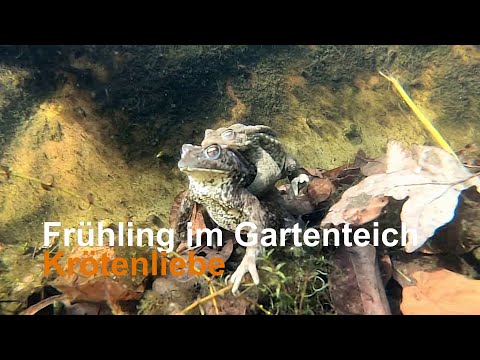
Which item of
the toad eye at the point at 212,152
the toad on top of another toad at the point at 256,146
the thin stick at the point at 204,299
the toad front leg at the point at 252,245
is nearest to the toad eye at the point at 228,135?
the toad on top of another toad at the point at 256,146

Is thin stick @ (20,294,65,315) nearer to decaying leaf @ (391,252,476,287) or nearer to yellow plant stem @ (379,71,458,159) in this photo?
decaying leaf @ (391,252,476,287)

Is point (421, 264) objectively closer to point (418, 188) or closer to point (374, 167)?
point (418, 188)

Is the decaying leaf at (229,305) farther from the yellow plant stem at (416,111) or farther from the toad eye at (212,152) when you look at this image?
the yellow plant stem at (416,111)

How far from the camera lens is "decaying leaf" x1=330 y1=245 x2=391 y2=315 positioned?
6.02ft

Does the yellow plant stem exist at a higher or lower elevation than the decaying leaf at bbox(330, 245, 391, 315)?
higher

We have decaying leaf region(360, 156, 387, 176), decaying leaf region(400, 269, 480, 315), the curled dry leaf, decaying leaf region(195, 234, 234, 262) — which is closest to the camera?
decaying leaf region(400, 269, 480, 315)

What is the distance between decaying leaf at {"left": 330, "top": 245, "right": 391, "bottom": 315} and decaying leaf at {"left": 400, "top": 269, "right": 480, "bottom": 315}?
117mm

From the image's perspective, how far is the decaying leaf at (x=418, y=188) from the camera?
1920 millimetres

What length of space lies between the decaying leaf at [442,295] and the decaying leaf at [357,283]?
0.38ft

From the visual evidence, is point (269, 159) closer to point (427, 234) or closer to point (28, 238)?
point (427, 234)

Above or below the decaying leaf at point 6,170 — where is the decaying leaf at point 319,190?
below

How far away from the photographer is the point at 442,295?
1863 millimetres

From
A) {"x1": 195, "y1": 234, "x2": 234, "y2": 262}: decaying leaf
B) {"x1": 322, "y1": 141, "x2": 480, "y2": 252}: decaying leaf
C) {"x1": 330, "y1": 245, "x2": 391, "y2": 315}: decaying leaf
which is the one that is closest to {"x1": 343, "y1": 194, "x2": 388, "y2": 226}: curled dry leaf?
{"x1": 322, "y1": 141, "x2": 480, "y2": 252}: decaying leaf

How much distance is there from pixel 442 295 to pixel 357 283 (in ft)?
1.15
